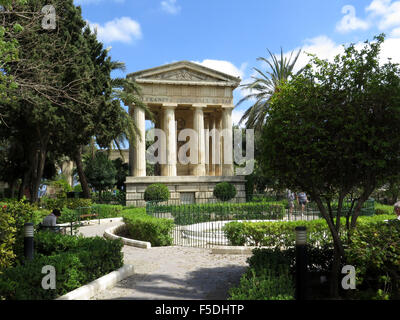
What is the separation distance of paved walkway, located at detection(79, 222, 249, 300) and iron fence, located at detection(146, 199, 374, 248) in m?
1.81

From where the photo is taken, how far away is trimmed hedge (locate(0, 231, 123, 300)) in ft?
18.5

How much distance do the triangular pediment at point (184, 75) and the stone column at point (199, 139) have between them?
92.6 inches

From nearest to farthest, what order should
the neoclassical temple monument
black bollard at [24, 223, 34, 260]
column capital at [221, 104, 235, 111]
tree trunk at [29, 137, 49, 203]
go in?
black bollard at [24, 223, 34, 260] → tree trunk at [29, 137, 49, 203] → the neoclassical temple monument → column capital at [221, 104, 235, 111]

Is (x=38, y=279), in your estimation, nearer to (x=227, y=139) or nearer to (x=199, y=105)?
(x=199, y=105)

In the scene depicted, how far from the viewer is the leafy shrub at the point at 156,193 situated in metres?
25.5

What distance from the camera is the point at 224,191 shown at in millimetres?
26453

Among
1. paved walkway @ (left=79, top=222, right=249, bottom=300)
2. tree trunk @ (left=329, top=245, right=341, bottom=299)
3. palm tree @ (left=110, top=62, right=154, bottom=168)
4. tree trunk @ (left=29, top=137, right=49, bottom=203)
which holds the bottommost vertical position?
paved walkway @ (left=79, top=222, right=249, bottom=300)

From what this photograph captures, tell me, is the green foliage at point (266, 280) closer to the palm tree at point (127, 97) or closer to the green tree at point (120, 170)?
the palm tree at point (127, 97)

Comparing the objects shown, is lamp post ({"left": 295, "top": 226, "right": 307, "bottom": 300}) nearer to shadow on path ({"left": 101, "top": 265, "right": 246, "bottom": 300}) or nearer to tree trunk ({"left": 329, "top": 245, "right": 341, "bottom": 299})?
tree trunk ({"left": 329, "top": 245, "right": 341, "bottom": 299})

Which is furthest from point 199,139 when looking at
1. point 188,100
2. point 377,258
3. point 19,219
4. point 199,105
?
point 377,258

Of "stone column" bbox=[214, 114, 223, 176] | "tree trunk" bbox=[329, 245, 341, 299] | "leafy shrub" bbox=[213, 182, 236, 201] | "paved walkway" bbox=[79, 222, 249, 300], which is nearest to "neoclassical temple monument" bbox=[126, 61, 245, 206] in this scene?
"stone column" bbox=[214, 114, 223, 176]

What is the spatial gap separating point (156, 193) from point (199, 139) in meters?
6.97

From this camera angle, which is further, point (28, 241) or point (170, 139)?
point (170, 139)

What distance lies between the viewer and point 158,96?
1161 inches
